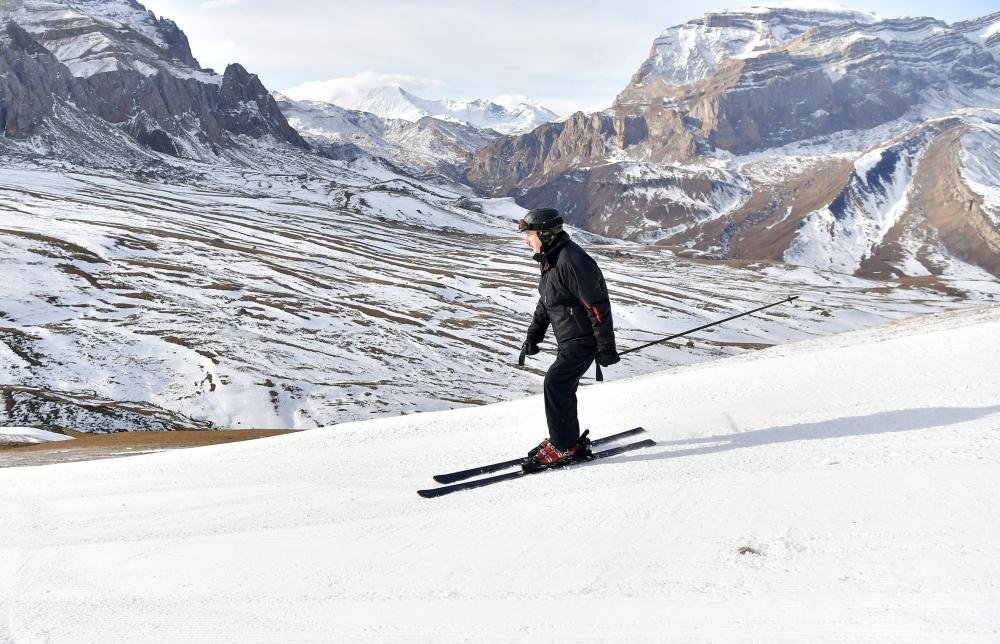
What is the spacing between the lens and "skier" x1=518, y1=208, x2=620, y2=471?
7.95 metres

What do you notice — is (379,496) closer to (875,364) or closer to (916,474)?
(916,474)

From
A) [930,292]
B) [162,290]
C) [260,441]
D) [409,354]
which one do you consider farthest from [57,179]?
[930,292]

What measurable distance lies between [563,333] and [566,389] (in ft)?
2.21

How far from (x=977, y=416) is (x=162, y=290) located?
3584 inches

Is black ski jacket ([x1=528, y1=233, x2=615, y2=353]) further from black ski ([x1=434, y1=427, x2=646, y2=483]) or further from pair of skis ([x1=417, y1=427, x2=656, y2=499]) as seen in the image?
black ski ([x1=434, y1=427, x2=646, y2=483])

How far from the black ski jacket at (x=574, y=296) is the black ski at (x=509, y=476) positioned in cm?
131

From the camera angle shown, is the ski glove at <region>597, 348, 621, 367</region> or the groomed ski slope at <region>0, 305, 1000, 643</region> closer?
the groomed ski slope at <region>0, 305, 1000, 643</region>

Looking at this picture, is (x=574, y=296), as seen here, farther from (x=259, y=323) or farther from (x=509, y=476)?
(x=259, y=323)

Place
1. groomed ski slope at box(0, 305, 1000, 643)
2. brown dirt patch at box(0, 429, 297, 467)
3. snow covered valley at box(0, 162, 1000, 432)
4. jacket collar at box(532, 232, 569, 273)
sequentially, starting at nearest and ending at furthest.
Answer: groomed ski slope at box(0, 305, 1000, 643) < jacket collar at box(532, 232, 569, 273) < brown dirt patch at box(0, 429, 297, 467) < snow covered valley at box(0, 162, 1000, 432)

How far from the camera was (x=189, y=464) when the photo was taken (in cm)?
1012

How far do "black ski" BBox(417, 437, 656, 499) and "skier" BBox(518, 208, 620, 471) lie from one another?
0.09 metres

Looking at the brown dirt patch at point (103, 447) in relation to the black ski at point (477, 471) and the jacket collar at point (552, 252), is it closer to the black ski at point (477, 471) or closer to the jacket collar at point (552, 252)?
the black ski at point (477, 471)

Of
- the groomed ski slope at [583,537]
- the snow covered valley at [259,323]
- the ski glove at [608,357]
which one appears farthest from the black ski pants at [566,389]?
the snow covered valley at [259,323]

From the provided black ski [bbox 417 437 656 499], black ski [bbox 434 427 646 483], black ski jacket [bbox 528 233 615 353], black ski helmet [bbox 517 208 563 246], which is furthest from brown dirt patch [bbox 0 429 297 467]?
black ski helmet [bbox 517 208 563 246]
